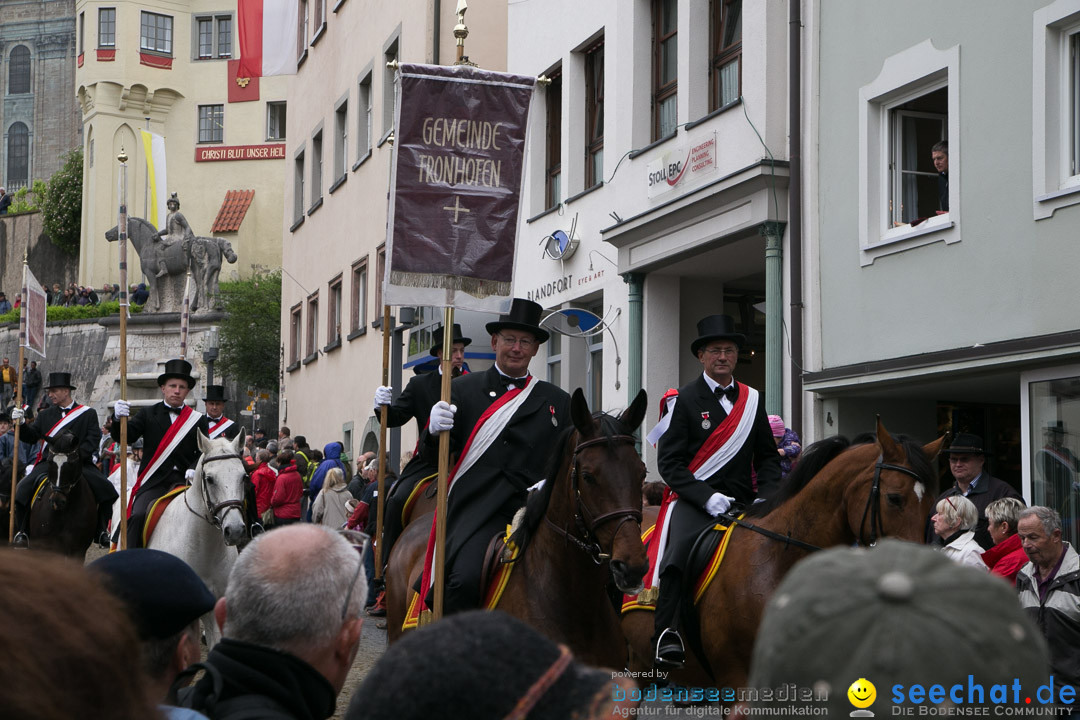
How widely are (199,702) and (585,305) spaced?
1870cm

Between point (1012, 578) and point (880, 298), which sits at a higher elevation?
point (880, 298)

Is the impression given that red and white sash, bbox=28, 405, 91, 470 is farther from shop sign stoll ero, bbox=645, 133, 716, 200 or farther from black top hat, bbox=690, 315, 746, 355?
black top hat, bbox=690, 315, 746, 355

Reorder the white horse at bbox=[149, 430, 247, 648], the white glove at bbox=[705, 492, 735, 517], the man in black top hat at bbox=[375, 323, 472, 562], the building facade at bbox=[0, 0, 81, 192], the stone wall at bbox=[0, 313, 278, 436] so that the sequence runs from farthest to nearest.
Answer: the building facade at bbox=[0, 0, 81, 192] < the stone wall at bbox=[0, 313, 278, 436] < the white horse at bbox=[149, 430, 247, 648] < the man in black top hat at bbox=[375, 323, 472, 562] < the white glove at bbox=[705, 492, 735, 517]

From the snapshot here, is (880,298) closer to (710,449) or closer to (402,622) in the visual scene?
(710,449)

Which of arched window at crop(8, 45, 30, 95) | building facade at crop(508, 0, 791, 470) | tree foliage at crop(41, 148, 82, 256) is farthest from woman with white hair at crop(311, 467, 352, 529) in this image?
arched window at crop(8, 45, 30, 95)

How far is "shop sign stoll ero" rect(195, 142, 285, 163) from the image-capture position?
2557 inches

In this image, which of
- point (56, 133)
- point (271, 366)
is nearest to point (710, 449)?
point (271, 366)

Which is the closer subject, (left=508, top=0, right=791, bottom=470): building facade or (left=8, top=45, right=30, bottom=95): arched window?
(left=508, top=0, right=791, bottom=470): building facade

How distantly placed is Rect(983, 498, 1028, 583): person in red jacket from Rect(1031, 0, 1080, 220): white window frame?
4336 mm

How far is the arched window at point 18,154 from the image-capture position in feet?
304

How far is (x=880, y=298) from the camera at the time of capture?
48.1 ft

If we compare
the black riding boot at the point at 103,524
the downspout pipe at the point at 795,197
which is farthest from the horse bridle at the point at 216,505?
the downspout pipe at the point at 795,197

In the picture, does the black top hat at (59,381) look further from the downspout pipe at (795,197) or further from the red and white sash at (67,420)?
the downspout pipe at (795,197)

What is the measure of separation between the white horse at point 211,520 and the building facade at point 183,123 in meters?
52.8
